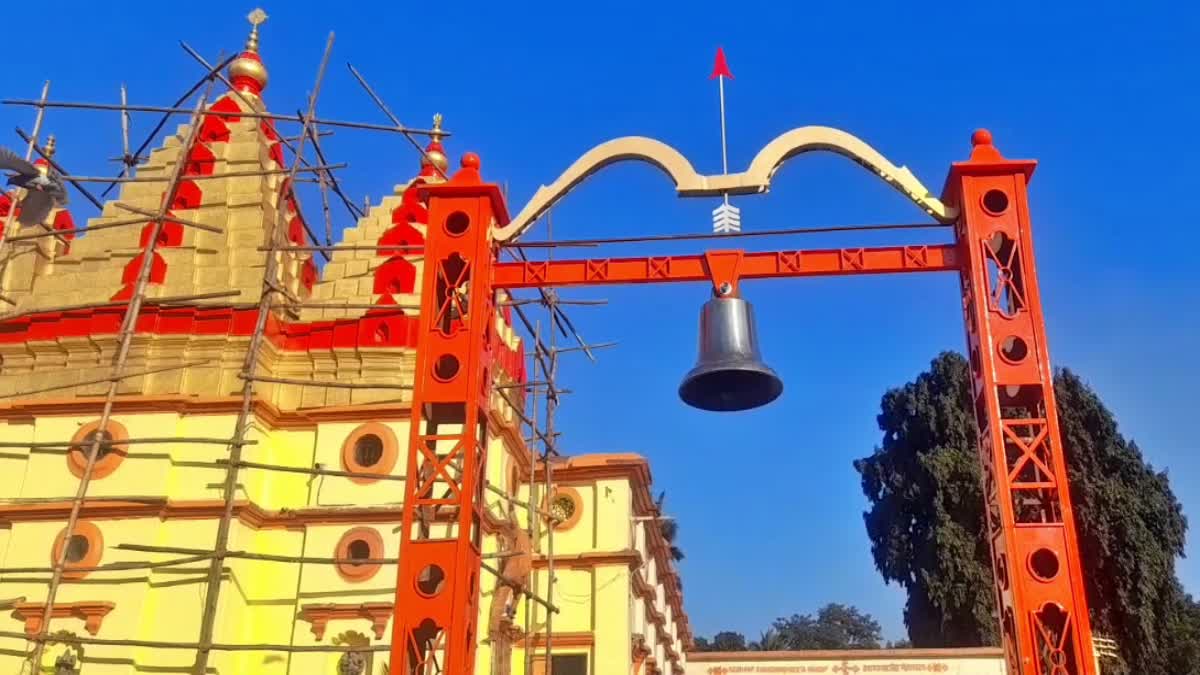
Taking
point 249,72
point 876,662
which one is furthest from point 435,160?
point 876,662

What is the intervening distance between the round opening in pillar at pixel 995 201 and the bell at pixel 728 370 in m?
2.24

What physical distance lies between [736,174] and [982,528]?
69.3ft

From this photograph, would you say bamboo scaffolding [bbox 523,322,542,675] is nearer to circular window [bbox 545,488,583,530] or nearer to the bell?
circular window [bbox 545,488,583,530]

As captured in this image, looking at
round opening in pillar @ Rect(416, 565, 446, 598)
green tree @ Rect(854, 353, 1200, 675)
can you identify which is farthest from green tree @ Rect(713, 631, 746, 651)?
round opening in pillar @ Rect(416, 565, 446, 598)

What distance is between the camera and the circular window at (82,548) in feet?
55.5

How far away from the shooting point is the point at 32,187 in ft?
43.7

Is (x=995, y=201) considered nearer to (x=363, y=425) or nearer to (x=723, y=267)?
(x=723, y=267)

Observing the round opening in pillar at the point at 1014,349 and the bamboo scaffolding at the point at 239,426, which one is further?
the bamboo scaffolding at the point at 239,426

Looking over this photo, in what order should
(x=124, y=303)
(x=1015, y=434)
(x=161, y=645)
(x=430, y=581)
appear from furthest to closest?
(x=124, y=303) → (x=161, y=645) → (x=430, y=581) → (x=1015, y=434)

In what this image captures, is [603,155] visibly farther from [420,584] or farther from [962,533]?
[962,533]

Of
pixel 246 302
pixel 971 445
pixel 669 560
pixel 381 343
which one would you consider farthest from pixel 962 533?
pixel 246 302

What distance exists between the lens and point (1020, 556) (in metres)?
8.46

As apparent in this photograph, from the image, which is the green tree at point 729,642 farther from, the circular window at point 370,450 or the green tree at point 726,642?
the circular window at point 370,450

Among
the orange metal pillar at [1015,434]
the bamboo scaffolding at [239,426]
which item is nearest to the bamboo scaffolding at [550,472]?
the bamboo scaffolding at [239,426]
